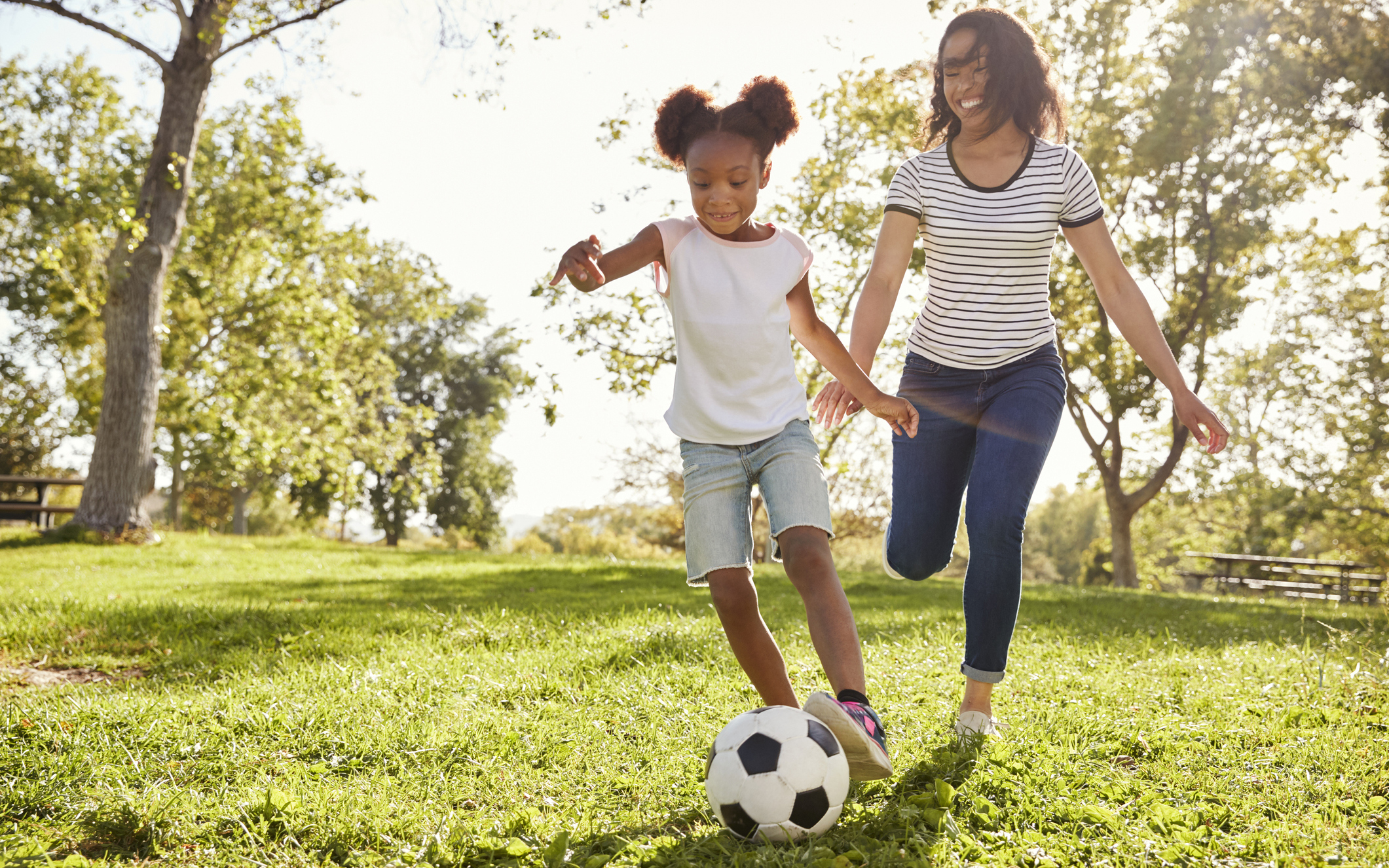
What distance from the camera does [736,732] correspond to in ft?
7.89

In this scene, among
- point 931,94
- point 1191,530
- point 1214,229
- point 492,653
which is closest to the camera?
point 931,94

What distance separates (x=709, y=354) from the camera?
2896 millimetres

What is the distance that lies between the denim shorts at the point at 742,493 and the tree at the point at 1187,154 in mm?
15184

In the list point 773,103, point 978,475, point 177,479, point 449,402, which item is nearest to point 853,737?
point 978,475

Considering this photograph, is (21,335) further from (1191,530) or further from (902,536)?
(1191,530)

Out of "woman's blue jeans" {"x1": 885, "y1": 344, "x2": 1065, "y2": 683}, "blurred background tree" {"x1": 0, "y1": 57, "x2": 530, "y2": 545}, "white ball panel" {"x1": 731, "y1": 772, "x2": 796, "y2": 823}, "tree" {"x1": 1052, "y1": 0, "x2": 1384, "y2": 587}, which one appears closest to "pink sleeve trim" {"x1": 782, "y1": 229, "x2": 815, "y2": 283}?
"woman's blue jeans" {"x1": 885, "y1": 344, "x2": 1065, "y2": 683}

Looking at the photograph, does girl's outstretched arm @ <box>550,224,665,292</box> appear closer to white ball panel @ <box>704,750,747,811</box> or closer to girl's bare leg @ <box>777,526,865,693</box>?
girl's bare leg @ <box>777,526,865,693</box>

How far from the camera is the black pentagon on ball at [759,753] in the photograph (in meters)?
2.28

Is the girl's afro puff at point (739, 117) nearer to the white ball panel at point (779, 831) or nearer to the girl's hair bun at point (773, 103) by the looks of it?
the girl's hair bun at point (773, 103)

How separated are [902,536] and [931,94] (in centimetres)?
175

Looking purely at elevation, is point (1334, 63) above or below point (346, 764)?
above

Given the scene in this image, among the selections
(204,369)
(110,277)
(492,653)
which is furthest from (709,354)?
(204,369)

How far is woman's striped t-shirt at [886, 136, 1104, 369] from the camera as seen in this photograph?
323 cm

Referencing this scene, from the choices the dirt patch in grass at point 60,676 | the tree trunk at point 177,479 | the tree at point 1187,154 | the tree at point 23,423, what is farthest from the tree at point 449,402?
the dirt patch in grass at point 60,676
